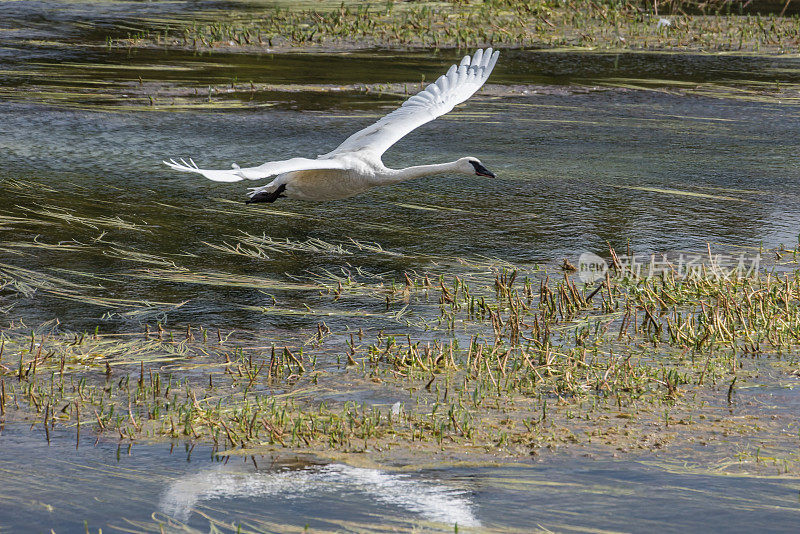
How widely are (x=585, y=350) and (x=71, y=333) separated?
279 centimetres

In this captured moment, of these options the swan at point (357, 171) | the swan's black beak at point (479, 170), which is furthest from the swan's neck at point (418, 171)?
the swan's black beak at point (479, 170)

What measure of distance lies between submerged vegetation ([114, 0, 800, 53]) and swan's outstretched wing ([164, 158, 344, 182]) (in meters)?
10.8

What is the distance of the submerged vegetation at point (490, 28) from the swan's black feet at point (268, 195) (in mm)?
9845

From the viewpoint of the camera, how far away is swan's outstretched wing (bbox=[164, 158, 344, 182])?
5832 mm

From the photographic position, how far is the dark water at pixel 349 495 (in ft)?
13.8

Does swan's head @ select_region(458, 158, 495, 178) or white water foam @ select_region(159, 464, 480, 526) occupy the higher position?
swan's head @ select_region(458, 158, 495, 178)

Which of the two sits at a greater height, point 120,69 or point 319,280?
point 120,69

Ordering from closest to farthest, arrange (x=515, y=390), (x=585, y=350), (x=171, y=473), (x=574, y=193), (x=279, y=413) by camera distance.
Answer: (x=171, y=473) < (x=279, y=413) < (x=515, y=390) < (x=585, y=350) < (x=574, y=193)

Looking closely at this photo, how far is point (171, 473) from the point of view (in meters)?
4.56

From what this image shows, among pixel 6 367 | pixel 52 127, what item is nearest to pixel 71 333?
pixel 6 367

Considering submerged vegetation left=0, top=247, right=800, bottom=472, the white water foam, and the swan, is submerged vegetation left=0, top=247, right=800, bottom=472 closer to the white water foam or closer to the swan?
the white water foam

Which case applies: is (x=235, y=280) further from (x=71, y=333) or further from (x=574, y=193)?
(x=574, y=193)

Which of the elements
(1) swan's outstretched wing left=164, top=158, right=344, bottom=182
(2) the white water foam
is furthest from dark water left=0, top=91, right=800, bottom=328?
(2) the white water foam

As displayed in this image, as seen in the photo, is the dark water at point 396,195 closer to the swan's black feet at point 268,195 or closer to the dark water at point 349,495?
the swan's black feet at point 268,195
